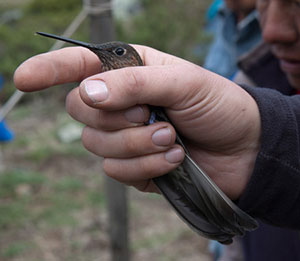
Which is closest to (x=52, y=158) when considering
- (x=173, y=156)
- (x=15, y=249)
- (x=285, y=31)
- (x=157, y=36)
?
(x=15, y=249)

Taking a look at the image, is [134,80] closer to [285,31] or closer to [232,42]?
[285,31]

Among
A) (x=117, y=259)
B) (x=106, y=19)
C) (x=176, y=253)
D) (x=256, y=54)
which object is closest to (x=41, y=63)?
(x=106, y=19)

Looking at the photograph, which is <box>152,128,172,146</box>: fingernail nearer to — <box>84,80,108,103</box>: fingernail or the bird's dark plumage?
the bird's dark plumage

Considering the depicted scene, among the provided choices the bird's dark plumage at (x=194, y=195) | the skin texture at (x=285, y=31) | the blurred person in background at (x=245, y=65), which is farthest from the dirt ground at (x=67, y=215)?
the bird's dark plumage at (x=194, y=195)

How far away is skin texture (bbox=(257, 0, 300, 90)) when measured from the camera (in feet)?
7.06

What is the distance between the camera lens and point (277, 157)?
5.00 feet

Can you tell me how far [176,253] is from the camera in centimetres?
431

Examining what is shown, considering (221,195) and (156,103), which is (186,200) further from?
(156,103)

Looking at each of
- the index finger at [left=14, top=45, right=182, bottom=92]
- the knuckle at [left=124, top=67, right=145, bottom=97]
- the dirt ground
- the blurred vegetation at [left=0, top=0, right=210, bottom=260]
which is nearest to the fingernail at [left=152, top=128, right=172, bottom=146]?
the knuckle at [left=124, top=67, right=145, bottom=97]

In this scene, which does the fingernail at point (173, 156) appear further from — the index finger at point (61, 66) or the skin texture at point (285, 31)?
the skin texture at point (285, 31)

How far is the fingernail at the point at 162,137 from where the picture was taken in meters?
1.52

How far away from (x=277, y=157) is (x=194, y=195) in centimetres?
36

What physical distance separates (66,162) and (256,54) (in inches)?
159

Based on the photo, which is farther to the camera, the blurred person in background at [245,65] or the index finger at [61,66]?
the blurred person in background at [245,65]
